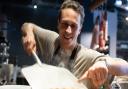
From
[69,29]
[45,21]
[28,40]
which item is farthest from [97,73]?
[45,21]

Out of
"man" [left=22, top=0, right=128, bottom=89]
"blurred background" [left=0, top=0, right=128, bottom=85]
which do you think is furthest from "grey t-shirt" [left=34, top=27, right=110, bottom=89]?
"blurred background" [left=0, top=0, right=128, bottom=85]

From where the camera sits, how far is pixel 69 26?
123 cm

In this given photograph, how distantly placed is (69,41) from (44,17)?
14.3ft

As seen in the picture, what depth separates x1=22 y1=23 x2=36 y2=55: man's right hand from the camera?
122 centimetres

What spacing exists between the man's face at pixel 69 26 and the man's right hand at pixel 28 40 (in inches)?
5.2

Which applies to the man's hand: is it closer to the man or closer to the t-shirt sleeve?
the man

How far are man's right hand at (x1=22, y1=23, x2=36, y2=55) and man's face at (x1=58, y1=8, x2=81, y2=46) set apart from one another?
132 mm

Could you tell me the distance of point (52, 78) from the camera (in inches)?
38.1

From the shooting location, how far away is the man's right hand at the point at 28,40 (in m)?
1.22

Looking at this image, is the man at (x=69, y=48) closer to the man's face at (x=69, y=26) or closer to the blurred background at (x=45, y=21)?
the man's face at (x=69, y=26)

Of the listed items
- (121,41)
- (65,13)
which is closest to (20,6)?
(121,41)

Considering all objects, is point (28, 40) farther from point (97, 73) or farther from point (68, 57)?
point (97, 73)

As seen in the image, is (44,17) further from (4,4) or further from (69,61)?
(69,61)

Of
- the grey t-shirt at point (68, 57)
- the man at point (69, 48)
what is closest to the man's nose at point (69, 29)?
the man at point (69, 48)
